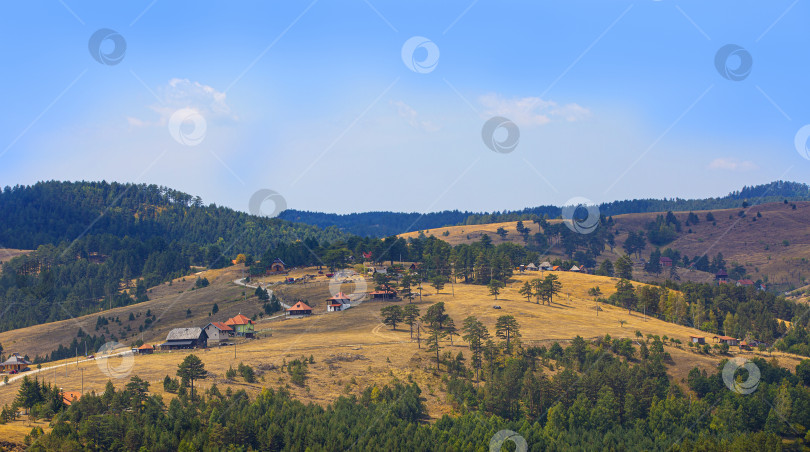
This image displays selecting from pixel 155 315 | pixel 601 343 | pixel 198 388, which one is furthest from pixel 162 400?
pixel 155 315

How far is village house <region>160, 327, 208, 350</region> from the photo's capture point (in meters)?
125

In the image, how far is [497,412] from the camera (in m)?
98.1

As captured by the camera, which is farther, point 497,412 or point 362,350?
point 362,350

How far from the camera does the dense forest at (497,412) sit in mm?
80062

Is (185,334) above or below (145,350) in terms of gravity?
above

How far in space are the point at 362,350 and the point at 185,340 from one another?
35603 millimetres

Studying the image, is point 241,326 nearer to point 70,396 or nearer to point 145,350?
point 145,350

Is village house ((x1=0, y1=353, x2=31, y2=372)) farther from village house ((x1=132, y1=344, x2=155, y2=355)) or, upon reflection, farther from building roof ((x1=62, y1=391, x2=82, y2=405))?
building roof ((x1=62, y1=391, x2=82, y2=405))

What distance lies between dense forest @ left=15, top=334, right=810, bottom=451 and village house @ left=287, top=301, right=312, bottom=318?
46.7 meters

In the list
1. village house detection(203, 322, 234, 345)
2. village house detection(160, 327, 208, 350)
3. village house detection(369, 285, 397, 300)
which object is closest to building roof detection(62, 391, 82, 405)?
village house detection(160, 327, 208, 350)

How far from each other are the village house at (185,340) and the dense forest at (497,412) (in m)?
33.5

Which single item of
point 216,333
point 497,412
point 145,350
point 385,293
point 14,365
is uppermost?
point 385,293

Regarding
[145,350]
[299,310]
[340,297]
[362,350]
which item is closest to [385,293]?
[340,297]

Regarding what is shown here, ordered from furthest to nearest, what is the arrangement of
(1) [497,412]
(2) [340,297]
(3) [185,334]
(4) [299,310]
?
1. (2) [340,297]
2. (4) [299,310]
3. (3) [185,334]
4. (1) [497,412]
